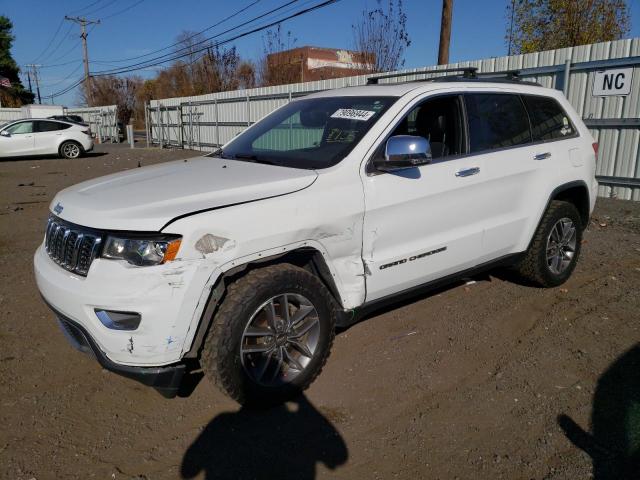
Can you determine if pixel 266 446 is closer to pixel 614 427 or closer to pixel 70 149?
pixel 614 427

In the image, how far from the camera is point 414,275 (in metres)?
3.58

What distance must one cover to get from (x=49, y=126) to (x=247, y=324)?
2053 cm

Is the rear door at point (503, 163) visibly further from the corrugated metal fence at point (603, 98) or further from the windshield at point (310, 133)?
the corrugated metal fence at point (603, 98)

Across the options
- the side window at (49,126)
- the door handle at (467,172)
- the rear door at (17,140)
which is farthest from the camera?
the side window at (49,126)

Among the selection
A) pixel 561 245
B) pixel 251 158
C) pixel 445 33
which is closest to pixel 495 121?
pixel 561 245

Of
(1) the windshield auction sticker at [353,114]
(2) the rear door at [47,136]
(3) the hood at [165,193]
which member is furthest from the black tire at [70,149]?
(1) the windshield auction sticker at [353,114]

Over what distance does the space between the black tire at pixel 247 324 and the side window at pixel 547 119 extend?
2.64 metres

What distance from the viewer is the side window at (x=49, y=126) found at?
19781 mm

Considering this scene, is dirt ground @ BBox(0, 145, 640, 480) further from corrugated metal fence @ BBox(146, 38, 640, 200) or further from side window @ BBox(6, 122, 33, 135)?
side window @ BBox(6, 122, 33, 135)

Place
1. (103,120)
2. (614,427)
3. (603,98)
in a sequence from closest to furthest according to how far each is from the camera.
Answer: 1. (614,427)
2. (603,98)
3. (103,120)

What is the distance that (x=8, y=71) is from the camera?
57.3 m

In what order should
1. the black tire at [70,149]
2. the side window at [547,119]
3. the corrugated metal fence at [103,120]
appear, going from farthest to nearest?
the corrugated metal fence at [103,120] → the black tire at [70,149] → the side window at [547,119]

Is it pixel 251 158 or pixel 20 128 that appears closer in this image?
pixel 251 158

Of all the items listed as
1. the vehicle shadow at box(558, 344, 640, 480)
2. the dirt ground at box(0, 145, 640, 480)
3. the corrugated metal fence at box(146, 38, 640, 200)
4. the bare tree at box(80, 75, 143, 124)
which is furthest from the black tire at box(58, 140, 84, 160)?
the bare tree at box(80, 75, 143, 124)
